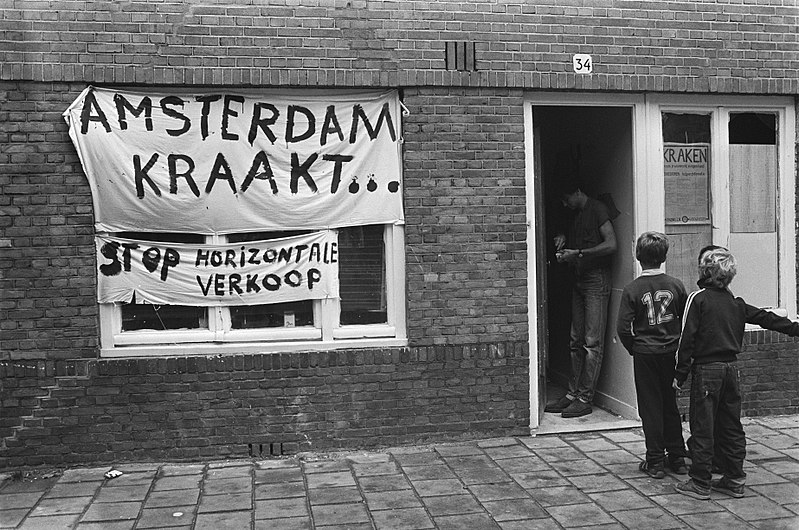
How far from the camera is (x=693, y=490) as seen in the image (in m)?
5.75

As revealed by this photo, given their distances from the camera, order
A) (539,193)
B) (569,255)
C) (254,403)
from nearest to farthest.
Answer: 1. (254,403)
2. (539,193)
3. (569,255)

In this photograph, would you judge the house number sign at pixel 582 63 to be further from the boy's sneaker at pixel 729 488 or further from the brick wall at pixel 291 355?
the boy's sneaker at pixel 729 488

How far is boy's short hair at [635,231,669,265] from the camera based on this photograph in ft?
20.0

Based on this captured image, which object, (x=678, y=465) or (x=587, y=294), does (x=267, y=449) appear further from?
(x=587, y=294)

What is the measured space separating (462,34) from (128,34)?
280 centimetres

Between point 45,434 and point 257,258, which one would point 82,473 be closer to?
point 45,434

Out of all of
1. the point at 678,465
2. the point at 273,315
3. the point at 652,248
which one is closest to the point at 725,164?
the point at 652,248

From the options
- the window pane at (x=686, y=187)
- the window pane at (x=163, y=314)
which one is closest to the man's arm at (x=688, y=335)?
the window pane at (x=686, y=187)

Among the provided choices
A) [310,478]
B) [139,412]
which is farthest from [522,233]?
[139,412]

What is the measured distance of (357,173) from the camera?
7051 millimetres

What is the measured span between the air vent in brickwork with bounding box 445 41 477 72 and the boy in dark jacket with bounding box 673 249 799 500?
2.61 meters

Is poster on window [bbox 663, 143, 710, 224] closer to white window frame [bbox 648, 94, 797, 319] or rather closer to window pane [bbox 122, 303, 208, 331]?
white window frame [bbox 648, 94, 797, 319]

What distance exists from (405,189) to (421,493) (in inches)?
102

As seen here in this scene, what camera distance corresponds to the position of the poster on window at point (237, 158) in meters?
6.66
